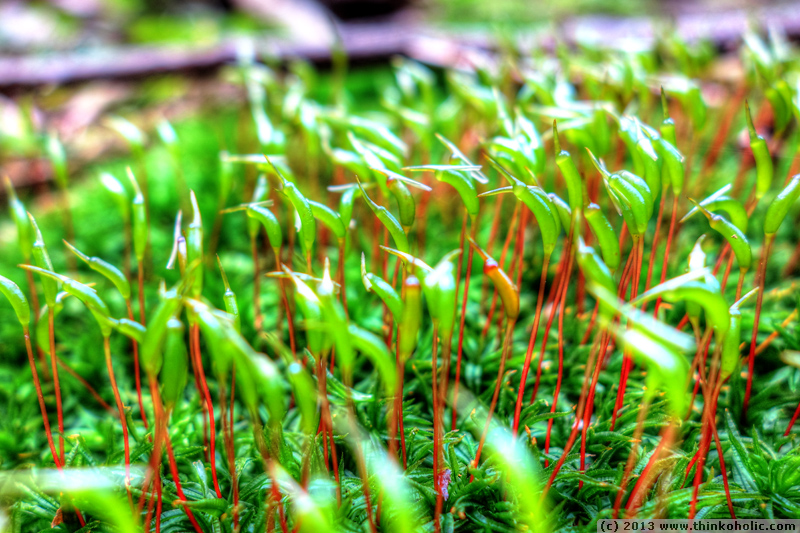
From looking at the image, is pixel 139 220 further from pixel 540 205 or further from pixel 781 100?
pixel 781 100

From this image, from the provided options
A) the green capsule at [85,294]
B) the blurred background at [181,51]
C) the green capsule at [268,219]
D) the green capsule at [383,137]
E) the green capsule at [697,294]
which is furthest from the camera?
the blurred background at [181,51]

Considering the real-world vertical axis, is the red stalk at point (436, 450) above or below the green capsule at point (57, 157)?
below

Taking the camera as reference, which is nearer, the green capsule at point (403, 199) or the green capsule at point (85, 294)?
the green capsule at point (85, 294)

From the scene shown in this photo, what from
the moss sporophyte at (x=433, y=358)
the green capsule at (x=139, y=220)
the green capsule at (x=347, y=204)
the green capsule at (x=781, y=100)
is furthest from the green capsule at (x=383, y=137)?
the green capsule at (x=781, y=100)

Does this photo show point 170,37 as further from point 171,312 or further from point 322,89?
point 171,312

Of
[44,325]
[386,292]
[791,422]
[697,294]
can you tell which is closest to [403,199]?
[386,292]

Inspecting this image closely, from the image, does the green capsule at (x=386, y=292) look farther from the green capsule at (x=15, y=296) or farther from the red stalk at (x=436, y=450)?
the green capsule at (x=15, y=296)

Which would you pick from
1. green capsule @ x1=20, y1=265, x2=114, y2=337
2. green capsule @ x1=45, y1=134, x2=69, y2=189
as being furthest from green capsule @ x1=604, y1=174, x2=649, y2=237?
green capsule @ x1=45, y1=134, x2=69, y2=189
